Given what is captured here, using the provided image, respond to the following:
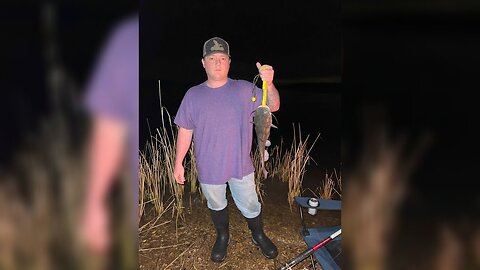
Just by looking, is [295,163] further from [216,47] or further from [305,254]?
[216,47]

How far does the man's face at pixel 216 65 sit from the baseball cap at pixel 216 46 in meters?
0.01

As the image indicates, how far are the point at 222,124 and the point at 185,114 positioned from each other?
16cm

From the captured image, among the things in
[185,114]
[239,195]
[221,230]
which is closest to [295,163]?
[239,195]

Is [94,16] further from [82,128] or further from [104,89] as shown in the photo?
[82,128]

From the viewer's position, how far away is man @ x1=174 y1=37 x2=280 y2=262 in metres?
1.30

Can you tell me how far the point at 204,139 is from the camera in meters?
1.32

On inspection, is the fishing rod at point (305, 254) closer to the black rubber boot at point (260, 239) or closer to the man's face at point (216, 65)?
the black rubber boot at point (260, 239)

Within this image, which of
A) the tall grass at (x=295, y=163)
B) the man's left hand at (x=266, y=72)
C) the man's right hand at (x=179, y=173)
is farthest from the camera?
the tall grass at (x=295, y=163)

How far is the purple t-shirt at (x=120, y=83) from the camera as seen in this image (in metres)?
1.03

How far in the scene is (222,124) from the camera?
4.28 ft

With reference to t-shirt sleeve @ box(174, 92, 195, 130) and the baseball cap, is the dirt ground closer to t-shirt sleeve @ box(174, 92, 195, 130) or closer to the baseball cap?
t-shirt sleeve @ box(174, 92, 195, 130)

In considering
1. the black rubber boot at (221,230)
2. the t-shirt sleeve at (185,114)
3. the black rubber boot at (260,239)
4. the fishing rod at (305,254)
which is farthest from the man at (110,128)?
the fishing rod at (305,254)

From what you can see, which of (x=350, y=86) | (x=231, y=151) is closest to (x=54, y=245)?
(x=231, y=151)

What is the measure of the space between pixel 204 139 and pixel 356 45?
65 centimetres
